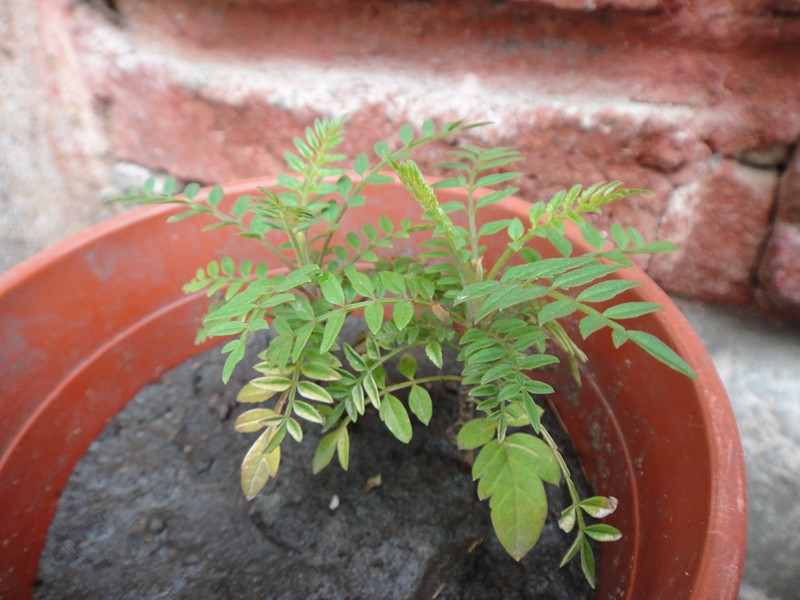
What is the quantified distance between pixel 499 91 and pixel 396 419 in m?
0.80

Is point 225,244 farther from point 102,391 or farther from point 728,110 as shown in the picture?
point 728,110

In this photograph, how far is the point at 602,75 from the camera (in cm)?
105

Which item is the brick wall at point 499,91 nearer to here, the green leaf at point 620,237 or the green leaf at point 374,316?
the green leaf at point 620,237

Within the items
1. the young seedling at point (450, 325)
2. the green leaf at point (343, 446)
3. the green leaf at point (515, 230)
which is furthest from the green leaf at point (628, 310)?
the green leaf at point (343, 446)

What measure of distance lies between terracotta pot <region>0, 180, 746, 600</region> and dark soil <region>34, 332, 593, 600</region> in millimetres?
60

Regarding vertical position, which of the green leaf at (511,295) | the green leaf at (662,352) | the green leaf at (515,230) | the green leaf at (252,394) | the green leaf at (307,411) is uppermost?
the green leaf at (515,230)

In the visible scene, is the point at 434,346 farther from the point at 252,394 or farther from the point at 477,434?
the point at 252,394

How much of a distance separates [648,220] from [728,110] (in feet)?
0.80

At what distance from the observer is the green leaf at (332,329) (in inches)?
20.9

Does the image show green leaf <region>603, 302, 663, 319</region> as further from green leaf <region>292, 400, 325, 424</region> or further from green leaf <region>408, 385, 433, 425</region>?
green leaf <region>292, 400, 325, 424</region>

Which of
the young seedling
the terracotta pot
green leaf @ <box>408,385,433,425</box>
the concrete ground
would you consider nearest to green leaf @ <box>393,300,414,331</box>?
the young seedling

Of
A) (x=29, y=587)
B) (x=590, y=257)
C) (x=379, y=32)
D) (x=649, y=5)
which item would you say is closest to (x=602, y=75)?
(x=649, y=5)

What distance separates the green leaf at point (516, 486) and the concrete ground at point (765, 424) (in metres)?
0.61

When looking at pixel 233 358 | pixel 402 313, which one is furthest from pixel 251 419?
pixel 402 313
